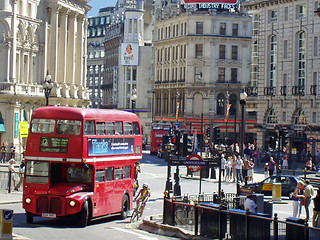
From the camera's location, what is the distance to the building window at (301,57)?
7156 cm

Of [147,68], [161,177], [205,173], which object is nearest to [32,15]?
[161,177]

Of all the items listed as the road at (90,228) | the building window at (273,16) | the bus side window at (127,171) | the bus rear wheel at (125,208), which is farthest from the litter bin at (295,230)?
the building window at (273,16)

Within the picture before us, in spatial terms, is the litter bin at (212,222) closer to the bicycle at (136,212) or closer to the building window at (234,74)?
the bicycle at (136,212)

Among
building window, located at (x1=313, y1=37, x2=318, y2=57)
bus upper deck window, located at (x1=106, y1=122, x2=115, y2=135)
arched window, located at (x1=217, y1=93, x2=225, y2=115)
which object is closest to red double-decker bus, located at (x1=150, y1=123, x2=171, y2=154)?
building window, located at (x1=313, y1=37, x2=318, y2=57)

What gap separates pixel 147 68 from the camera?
12306 centimetres

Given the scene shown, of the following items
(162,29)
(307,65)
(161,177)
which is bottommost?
(161,177)

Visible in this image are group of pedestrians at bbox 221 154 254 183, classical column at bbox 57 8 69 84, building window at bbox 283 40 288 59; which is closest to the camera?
group of pedestrians at bbox 221 154 254 183

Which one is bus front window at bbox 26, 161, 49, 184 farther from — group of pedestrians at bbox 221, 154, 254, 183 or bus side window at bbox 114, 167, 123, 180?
group of pedestrians at bbox 221, 154, 254, 183

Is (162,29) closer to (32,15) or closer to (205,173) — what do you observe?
(32,15)

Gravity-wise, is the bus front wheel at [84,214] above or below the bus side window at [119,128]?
below

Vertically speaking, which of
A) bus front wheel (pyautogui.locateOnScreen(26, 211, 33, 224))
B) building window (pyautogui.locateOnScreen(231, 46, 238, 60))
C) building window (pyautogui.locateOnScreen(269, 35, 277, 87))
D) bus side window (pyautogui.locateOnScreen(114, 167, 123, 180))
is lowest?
bus front wheel (pyautogui.locateOnScreen(26, 211, 33, 224))

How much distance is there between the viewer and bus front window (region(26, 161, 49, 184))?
1080 inches

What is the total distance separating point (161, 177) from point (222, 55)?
5542 cm

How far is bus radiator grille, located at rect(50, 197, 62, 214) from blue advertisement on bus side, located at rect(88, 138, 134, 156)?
199 cm
